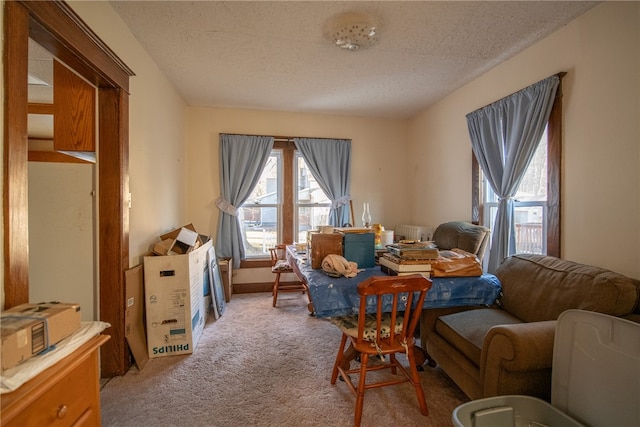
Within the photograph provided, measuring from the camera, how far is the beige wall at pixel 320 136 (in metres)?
3.92

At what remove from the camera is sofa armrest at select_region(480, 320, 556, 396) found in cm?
135

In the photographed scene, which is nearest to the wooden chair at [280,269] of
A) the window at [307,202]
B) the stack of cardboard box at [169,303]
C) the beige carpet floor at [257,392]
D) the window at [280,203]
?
the window at [280,203]

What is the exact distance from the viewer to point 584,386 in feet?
3.96

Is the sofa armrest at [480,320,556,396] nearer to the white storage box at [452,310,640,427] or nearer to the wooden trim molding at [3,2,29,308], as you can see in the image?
the white storage box at [452,310,640,427]

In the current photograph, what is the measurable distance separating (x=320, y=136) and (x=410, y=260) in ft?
9.47

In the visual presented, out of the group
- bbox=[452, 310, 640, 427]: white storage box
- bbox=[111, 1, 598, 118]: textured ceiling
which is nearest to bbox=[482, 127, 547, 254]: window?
bbox=[111, 1, 598, 118]: textured ceiling

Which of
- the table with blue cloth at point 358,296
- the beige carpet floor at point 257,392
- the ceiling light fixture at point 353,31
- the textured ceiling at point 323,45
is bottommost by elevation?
the beige carpet floor at point 257,392

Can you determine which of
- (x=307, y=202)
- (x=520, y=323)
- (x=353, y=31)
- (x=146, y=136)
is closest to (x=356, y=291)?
(x=520, y=323)

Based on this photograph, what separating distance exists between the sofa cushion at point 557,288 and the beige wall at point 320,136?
7.89 ft

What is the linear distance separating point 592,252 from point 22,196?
3.23 m

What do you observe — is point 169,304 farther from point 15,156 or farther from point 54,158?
point 15,156

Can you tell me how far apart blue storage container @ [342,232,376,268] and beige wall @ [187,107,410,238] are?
91.9 inches

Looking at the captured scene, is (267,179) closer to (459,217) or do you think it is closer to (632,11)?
(459,217)

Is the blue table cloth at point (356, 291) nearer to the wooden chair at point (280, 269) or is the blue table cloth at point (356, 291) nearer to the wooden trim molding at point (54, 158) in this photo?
the wooden chair at point (280, 269)
